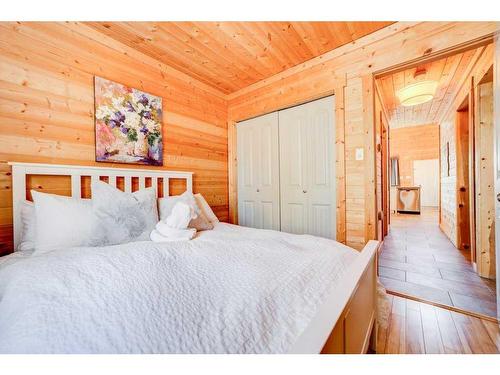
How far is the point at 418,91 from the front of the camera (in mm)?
2828

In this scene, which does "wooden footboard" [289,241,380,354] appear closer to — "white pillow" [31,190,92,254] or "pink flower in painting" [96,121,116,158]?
"white pillow" [31,190,92,254]

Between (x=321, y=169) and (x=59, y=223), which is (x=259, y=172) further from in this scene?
(x=59, y=223)

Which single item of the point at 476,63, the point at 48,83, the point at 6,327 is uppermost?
the point at 476,63

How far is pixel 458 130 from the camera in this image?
3.16 meters

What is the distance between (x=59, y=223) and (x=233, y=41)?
203 centimetres

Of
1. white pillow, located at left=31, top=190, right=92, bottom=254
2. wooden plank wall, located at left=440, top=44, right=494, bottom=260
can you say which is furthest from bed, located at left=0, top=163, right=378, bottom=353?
wooden plank wall, located at left=440, top=44, right=494, bottom=260

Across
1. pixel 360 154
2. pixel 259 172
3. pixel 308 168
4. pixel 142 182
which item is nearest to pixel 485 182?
pixel 360 154

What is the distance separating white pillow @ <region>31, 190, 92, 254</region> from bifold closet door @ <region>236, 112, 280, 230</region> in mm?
1931

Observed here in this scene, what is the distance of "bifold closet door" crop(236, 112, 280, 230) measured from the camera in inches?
109

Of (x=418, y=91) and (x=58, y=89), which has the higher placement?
(x=418, y=91)

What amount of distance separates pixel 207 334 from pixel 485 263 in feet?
9.83

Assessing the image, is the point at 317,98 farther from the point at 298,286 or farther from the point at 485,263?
the point at 485,263

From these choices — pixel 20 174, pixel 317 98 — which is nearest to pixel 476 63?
pixel 317 98

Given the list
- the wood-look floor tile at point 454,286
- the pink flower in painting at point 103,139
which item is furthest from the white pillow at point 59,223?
the wood-look floor tile at point 454,286
